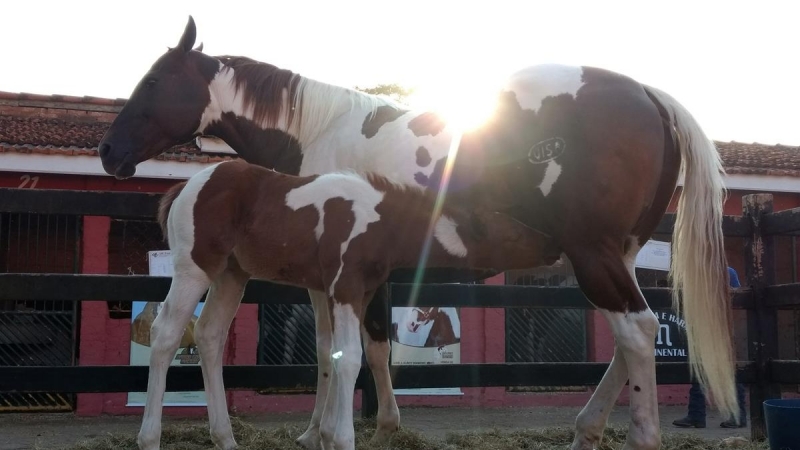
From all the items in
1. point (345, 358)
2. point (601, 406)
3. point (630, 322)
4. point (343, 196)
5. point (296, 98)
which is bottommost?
point (601, 406)

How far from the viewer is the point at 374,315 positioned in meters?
4.57

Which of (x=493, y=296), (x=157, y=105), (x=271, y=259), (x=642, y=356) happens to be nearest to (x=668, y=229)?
(x=493, y=296)

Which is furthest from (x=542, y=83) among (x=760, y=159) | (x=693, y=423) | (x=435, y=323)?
(x=760, y=159)

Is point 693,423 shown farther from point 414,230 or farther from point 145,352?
point 145,352

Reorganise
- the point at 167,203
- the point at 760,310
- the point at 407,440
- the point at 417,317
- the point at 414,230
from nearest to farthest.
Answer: the point at 414,230, the point at 167,203, the point at 407,440, the point at 760,310, the point at 417,317

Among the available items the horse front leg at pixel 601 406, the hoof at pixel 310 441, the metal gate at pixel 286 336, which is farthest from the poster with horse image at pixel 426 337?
the horse front leg at pixel 601 406

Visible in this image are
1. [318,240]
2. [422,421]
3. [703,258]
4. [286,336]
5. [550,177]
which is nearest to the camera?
[318,240]

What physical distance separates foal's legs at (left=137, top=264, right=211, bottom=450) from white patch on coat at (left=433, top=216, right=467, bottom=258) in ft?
3.79

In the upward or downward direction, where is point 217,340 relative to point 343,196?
downward

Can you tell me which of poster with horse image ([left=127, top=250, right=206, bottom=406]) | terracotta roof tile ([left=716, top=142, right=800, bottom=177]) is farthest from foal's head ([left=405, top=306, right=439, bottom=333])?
terracotta roof tile ([left=716, top=142, right=800, bottom=177])

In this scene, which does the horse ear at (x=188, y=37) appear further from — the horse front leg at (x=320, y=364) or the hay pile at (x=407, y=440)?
the hay pile at (x=407, y=440)

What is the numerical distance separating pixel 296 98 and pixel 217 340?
62.9 inches

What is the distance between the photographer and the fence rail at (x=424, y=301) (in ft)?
15.4

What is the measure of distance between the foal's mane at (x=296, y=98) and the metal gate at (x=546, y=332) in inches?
252
